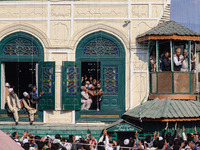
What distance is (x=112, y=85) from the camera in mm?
15891

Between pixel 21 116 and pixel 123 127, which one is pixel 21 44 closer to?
pixel 21 116

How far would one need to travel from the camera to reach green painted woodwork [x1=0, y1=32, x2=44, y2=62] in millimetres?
16031

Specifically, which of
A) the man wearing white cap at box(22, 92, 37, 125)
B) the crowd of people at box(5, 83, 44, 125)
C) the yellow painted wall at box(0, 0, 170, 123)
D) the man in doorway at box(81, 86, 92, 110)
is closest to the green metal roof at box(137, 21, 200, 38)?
the yellow painted wall at box(0, 0, 170, 123)

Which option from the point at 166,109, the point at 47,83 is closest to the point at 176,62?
the point at 166,109

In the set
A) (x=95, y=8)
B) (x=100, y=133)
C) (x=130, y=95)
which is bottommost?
(x=100, y=133)

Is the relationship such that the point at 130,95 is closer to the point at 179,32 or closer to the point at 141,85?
the point at 141,85

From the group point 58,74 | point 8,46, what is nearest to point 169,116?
point 58,74

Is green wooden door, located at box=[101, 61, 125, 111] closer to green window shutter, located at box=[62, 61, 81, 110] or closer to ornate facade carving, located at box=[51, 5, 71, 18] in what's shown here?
green window shutter, located at box=[62, 61, 81, 110]

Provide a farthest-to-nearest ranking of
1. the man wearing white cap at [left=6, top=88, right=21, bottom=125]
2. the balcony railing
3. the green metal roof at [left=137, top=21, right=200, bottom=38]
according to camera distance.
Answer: the man wearing white cap at [left=6, top=88, right=21, bottom=125] → the balcony railing → the green metal roof at [left=137, top=21, right=200, bottom=38]

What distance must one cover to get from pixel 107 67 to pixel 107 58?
351 millimetres

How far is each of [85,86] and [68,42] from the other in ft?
6.18

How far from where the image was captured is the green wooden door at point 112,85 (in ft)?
52.0

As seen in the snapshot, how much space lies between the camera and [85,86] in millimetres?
16281

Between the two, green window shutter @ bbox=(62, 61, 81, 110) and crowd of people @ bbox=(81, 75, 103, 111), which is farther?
crowd of people @ bbox=(81, 75, 103, 111)
